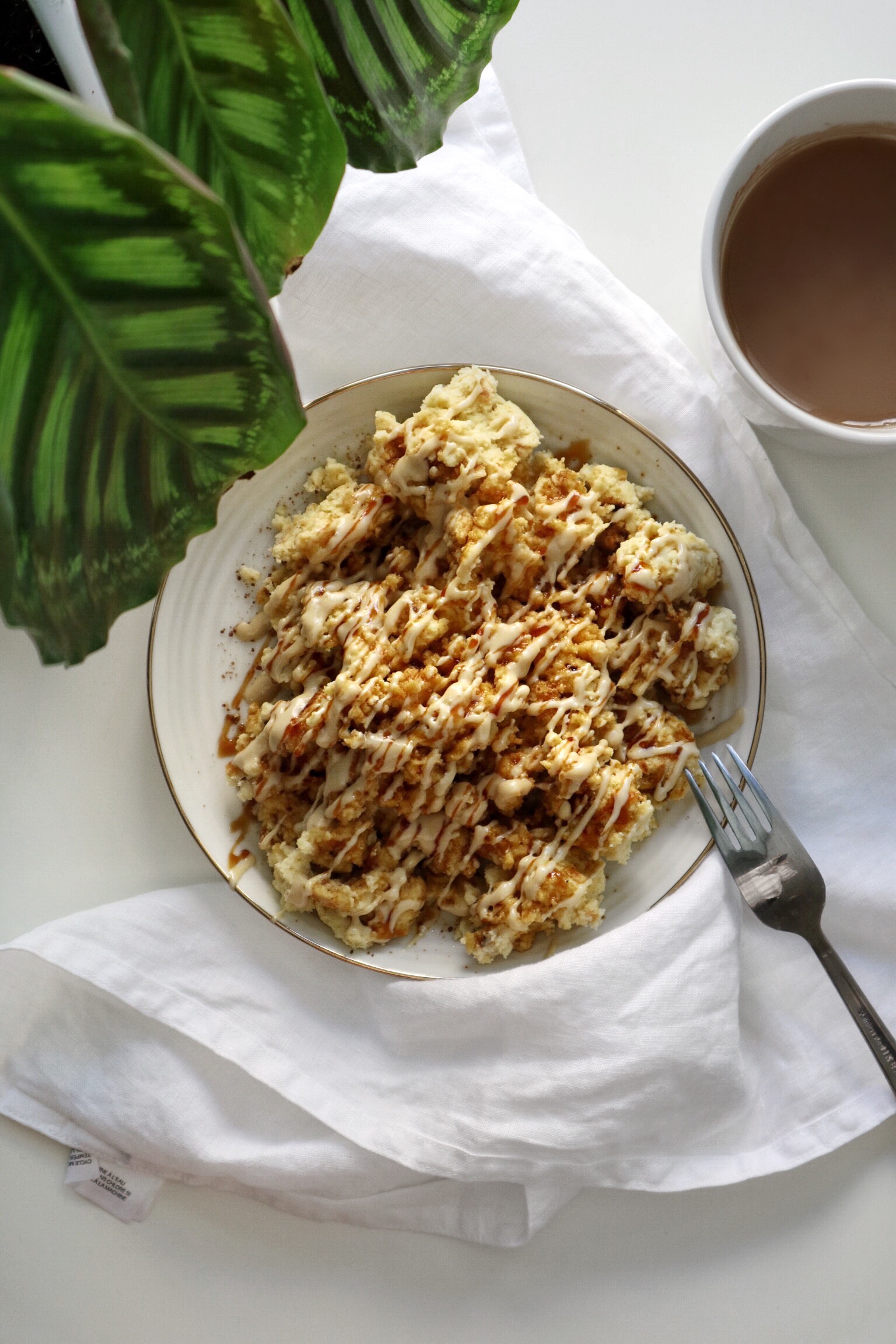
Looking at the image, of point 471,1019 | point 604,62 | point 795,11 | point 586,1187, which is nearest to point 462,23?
point 604,62

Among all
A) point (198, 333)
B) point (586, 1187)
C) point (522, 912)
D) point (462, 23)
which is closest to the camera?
point (198, 333)

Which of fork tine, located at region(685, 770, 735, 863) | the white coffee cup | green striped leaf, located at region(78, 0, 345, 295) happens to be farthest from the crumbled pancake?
green striped leaf, located at region(78, 0, 345, 295)

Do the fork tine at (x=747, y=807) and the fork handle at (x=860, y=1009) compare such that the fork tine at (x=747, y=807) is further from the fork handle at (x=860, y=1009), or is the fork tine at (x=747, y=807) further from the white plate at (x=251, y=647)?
the fork handle at (x=860, y=1009)

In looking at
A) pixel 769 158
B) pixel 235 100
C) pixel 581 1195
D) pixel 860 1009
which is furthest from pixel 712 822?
pixel 235 100

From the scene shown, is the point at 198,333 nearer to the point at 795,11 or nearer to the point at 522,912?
the point at 522,912

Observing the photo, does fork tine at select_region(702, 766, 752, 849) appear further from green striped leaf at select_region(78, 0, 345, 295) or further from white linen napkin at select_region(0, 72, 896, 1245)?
green striped leaf at select_region(78, 0, 345, 295)

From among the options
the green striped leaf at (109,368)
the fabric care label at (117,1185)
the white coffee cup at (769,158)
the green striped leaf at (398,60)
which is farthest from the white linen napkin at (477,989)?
the green striped leaf at (109,368)
